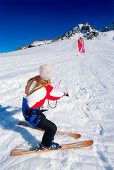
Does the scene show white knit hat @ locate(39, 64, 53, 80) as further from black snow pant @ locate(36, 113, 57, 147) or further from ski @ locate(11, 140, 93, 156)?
ski @ locate(11, 140, 93, 156)

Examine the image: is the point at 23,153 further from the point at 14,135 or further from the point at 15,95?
the point at 15,95

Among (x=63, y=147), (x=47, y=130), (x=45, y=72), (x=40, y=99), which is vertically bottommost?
(x=63, y=147)

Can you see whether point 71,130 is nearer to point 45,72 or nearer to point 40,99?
point 40,99

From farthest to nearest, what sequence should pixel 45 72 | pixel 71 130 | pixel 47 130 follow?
1. pixel 71 130
2. pixel 47 130
3. pixel 45 72

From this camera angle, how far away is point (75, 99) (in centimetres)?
489

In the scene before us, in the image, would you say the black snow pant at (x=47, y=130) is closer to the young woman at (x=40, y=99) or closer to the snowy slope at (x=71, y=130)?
the young woman at (x=40, y=99)

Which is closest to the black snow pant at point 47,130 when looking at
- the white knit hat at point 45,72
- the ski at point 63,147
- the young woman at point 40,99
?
the young woman at point 40,99

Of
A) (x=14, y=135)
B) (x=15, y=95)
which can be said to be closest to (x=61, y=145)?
(x=14, y=135)

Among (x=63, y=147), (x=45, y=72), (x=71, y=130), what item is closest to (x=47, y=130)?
(x=63, y=147)

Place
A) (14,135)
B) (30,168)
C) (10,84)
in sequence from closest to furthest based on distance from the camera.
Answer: (30,168)
(14,135)
(10,84)

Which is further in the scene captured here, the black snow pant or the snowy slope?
the black snow pant

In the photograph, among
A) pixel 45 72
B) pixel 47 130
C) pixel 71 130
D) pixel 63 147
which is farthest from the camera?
pixel 71 130

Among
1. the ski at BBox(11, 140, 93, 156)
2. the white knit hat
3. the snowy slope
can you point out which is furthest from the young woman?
the snowy slope

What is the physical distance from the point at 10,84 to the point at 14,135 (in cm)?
445
